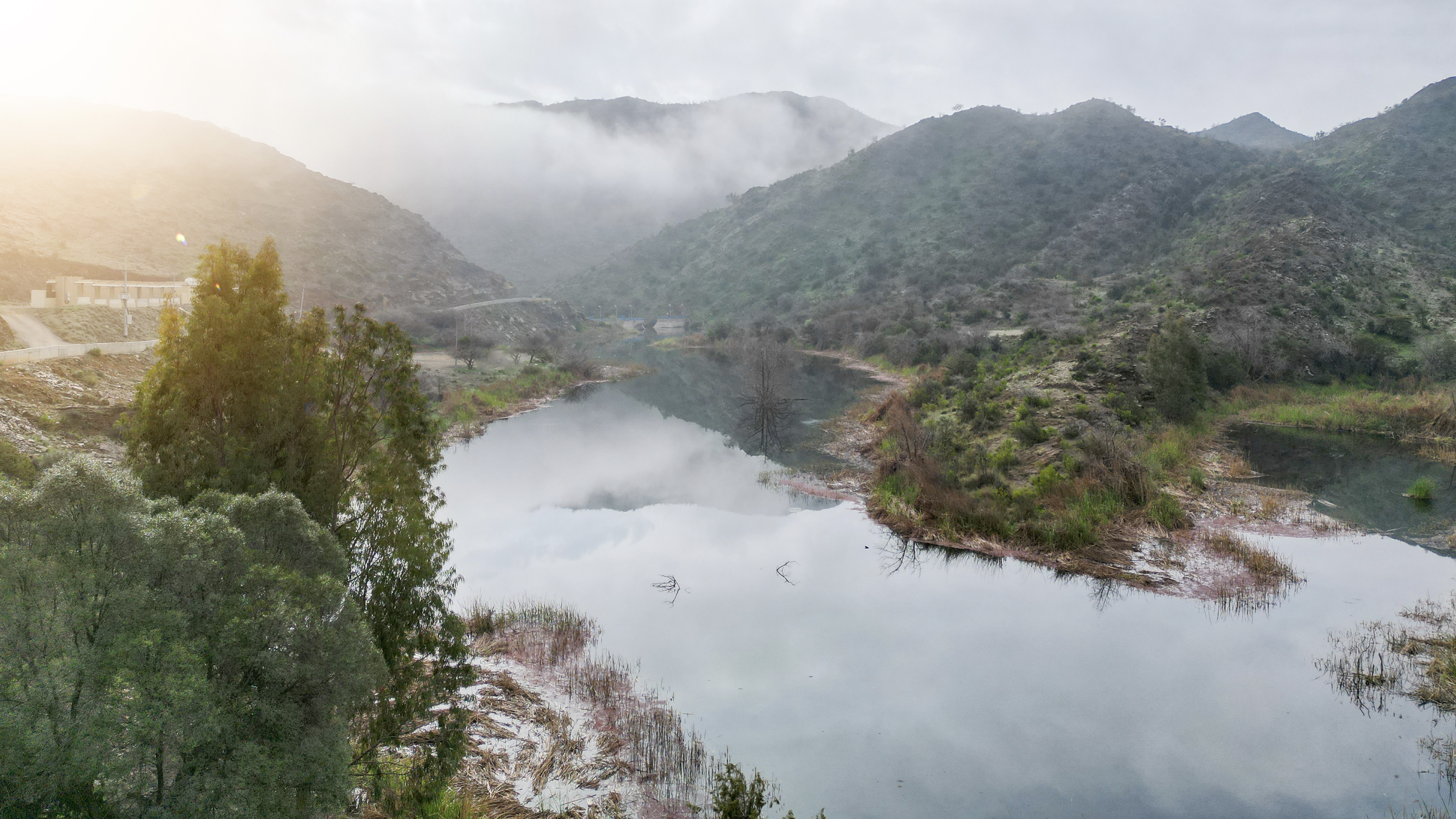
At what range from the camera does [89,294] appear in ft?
136

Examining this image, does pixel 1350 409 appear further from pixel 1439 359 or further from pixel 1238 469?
pixel 1238 469

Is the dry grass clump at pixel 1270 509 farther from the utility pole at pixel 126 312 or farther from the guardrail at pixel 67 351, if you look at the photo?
the utility pole at pixel 126 312

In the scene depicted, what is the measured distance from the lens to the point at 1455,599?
46.0 ft

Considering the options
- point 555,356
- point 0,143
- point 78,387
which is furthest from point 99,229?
point 78,387

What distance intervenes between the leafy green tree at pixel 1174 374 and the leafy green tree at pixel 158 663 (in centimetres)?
3053

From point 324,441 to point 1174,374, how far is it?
30554 mm

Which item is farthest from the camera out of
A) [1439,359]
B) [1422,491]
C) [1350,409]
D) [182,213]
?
[182,213]

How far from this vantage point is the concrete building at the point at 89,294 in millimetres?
37156

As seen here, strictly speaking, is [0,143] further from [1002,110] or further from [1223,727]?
[1002,110]

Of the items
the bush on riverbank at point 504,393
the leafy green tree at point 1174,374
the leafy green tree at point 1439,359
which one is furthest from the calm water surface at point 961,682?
the leafy green tree at point 1439,359

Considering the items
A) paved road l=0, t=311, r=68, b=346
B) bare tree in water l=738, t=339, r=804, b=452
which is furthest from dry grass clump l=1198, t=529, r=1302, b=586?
paved road l=0, t=311, r=68, b=346

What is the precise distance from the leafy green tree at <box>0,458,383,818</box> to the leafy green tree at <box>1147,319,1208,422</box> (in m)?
30.5

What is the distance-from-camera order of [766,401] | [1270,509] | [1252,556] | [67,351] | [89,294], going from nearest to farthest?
[1252,556], [1270,509], [67,351], [766,401], [89,294]

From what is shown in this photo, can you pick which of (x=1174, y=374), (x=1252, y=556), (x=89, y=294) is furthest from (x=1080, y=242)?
(x=89, y=294)
